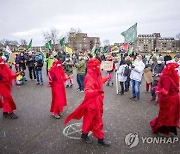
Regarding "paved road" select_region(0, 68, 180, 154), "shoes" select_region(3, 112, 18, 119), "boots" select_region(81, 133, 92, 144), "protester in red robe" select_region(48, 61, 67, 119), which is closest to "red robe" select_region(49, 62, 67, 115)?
"protester in red robe" select_region(48, 61, 67, 119)

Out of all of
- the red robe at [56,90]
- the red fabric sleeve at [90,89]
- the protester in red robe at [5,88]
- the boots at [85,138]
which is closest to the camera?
the red fabric sleeve at [90,89]

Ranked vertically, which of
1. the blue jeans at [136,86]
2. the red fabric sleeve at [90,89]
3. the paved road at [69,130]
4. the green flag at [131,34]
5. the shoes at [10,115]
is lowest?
the paved road at [69,130]

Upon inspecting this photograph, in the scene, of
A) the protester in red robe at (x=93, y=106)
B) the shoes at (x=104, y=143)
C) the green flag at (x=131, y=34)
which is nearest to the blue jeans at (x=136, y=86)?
the green flag at (x=131, y=34)

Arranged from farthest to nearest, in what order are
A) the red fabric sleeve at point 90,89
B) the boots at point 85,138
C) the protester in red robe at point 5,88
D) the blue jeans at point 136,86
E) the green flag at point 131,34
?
1. the green flag at point 131,34
2. the blue jeans at point 136,86
3. the protester in red robe at point 5,88
4. the boots at point 85,138
5. the red fabric sleeve at point 90,89

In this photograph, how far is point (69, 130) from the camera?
5508 mm

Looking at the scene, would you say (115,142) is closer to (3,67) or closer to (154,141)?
(154,141)

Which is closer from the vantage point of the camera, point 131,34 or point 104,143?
point 104,143

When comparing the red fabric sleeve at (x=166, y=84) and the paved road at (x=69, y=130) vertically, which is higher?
the red fabric sleeve at (x=166, y=84)

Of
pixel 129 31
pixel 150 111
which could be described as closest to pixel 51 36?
pixel 129 31

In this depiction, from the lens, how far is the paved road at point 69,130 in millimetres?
4512

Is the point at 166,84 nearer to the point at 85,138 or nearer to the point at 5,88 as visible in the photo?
the point at 85,138

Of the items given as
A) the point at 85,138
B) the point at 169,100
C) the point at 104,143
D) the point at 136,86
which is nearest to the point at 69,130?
the point at 85,138

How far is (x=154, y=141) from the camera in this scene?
487 centimetres

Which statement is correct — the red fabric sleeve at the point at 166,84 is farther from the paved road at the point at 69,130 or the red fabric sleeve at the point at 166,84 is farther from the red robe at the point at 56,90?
the red robe at the point at 56,90
